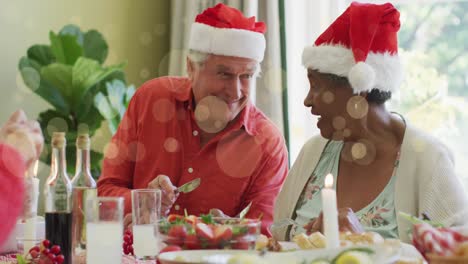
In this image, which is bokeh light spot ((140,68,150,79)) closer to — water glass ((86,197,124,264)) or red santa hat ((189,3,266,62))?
red santa hat ((189,3,266,62))

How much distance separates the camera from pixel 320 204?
2232 millimetres

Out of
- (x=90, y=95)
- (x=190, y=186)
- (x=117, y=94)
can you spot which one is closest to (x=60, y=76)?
(x=90, y=95)

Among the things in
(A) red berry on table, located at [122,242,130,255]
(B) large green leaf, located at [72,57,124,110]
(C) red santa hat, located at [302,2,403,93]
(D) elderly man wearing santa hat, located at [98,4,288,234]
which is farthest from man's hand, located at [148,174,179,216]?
(B) large green leaf, located at [72,57,124,110]

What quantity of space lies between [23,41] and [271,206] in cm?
178

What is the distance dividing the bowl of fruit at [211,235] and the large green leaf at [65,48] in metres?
2.37

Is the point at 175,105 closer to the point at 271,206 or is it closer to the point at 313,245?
the point at 271,206

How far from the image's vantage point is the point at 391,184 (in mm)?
2119

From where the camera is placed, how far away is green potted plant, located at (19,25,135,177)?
11.8 ft

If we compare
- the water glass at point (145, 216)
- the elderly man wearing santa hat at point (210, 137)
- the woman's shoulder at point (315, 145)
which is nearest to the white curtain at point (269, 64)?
the elderly man wearing santa hat at point (210, 137)

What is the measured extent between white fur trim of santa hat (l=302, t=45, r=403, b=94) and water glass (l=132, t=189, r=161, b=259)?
0.73 m

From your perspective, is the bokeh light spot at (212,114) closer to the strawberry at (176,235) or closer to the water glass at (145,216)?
the water glass at (145,216)

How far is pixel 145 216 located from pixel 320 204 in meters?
0.68

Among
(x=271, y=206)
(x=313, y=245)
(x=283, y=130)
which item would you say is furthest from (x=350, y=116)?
(x=283, y=130)

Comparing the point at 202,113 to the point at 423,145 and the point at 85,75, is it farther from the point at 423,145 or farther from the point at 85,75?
the point at 85,75
